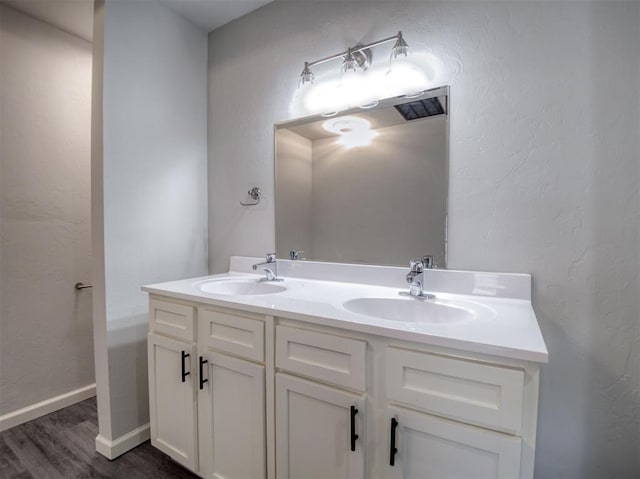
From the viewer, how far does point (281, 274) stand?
5.87 feet

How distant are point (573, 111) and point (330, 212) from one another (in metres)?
1.04

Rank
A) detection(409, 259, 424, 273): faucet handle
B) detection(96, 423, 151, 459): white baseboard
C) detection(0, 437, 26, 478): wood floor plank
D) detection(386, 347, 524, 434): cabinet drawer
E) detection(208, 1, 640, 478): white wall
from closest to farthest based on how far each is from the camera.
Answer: detection(386, 347, 524, 434): cabinet drawer < detection(208, 1, 640, 478): white wall < detection(409, 259, 424, 273): faucet handle < detection(0, 437, 26, 478): wood floor plank < detection(96, 423, 151, 459): white baseboard

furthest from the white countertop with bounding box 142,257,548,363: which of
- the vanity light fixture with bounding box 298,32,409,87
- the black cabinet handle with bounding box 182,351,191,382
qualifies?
the vanity light fixture with bounding box 298,32,409,87

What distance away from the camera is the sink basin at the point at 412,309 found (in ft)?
3.77

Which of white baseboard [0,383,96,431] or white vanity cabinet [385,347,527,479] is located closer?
white vanity cabinet [385,347,527,479]

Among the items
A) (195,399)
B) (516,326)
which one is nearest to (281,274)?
(195,399)

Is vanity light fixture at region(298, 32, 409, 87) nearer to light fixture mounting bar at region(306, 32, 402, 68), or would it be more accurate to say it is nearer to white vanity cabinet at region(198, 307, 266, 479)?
light fixture mounting bar at region(306, 32, 402, 68)

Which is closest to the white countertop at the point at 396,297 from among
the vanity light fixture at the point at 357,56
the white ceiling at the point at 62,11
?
the vanity light fixture at the point at 357,56

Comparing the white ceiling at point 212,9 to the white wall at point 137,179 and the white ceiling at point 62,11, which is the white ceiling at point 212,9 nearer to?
the white wall at point 137,179

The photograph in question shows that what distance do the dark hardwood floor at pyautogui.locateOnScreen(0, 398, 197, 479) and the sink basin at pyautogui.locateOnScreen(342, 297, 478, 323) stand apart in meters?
1.13

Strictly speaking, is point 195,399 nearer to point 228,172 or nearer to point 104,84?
point 228,172

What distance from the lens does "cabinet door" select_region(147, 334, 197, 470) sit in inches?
52.9

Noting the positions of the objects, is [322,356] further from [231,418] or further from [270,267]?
[270,267]

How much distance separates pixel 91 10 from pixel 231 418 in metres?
2.35
